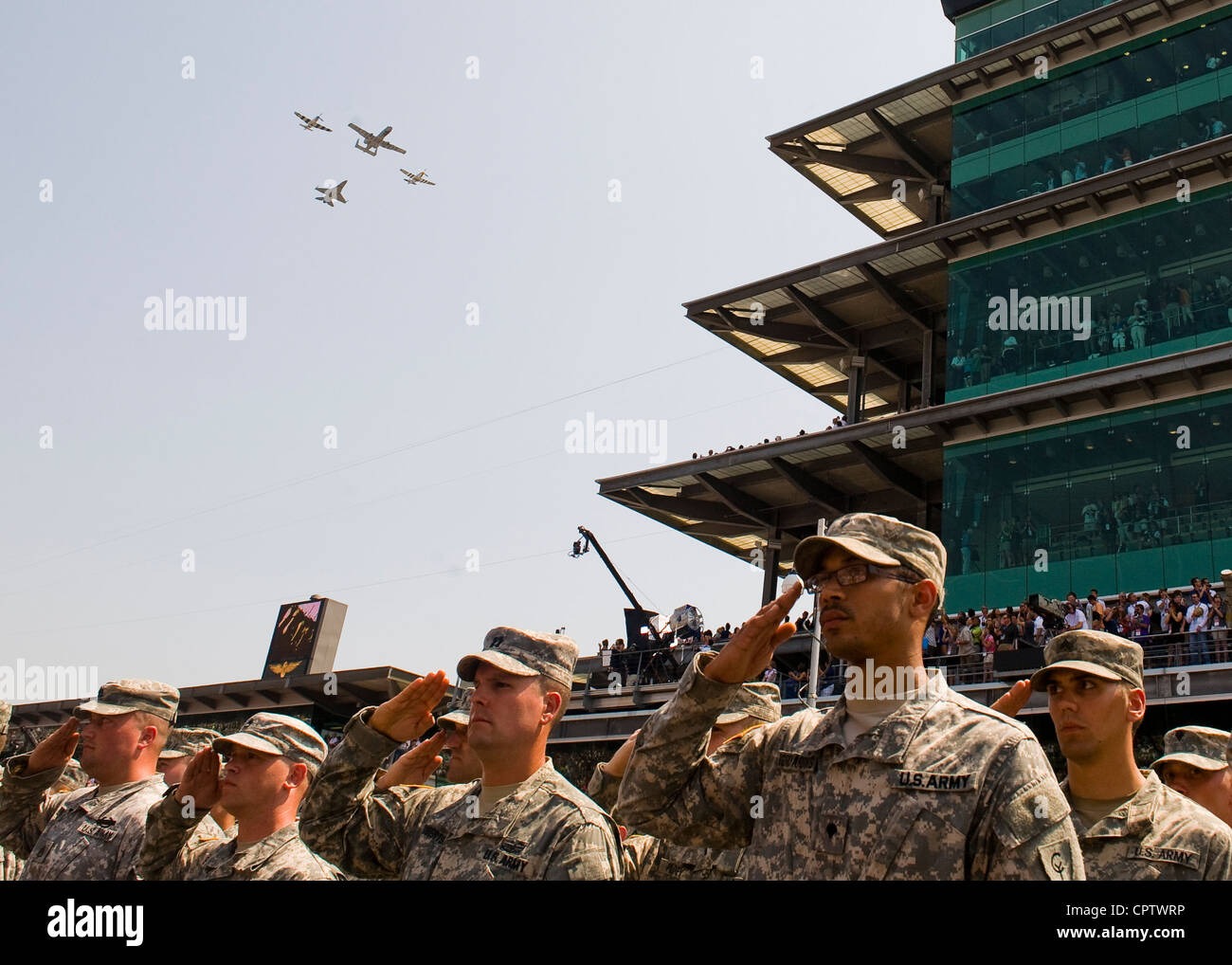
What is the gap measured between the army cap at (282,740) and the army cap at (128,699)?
66.1 inches

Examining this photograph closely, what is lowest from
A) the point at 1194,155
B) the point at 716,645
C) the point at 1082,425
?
the point at 716,645

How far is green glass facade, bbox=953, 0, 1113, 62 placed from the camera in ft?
108

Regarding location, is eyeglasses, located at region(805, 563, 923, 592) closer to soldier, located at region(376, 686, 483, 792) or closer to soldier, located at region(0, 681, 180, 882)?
soldier, located at region(376, 686, 483, 792)

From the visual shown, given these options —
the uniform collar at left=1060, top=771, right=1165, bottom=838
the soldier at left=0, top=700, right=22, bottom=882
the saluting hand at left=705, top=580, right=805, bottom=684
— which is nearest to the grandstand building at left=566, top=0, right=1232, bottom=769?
the uniform collar at left=1060, top=771, right=1165, bottom=838

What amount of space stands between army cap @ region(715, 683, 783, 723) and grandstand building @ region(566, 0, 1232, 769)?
14.3 metres

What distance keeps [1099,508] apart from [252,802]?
23469 mm

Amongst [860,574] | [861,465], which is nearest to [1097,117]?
[861,465]

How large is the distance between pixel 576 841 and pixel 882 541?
175cm

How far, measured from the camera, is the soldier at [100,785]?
22.2 feet

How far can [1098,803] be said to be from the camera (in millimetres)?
5113

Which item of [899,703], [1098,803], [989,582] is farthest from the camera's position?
[989,582]
